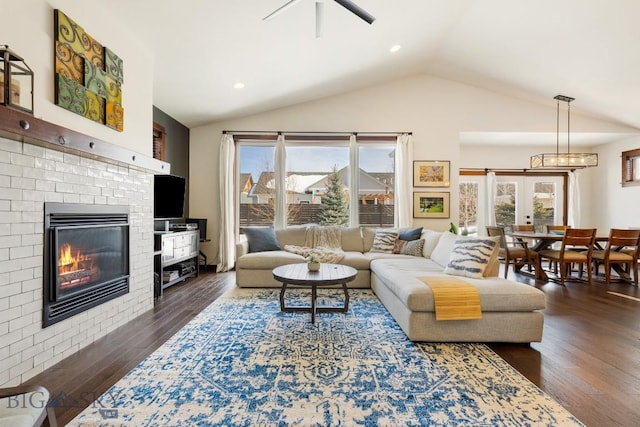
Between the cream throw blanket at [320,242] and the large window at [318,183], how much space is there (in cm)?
86

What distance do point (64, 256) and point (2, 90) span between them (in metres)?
1.16

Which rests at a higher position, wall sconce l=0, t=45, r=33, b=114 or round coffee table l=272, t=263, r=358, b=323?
wall sconce l=0, t=45, r=33, b=114

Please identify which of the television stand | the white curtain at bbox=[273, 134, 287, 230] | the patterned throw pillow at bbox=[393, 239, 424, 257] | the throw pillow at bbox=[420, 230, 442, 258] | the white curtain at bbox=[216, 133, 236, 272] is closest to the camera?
the television stand

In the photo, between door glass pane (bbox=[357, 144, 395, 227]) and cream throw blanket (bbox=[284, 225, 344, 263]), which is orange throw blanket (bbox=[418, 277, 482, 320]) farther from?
door glass pane (bbox=[357, 144, 395, 227])

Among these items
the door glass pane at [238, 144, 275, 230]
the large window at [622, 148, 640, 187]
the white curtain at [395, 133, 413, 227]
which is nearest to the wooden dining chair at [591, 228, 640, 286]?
the large window at [622, 148, 640, 187]

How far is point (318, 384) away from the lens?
1.93 m

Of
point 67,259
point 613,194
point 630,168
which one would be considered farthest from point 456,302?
point 613,194

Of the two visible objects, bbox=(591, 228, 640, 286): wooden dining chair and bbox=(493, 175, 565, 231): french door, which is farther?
bbox=(493, 175, 565, 231): french door

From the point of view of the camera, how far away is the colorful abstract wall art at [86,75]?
2242 mm

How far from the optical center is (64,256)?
236cm

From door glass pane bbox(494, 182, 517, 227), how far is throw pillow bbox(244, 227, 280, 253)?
17.7 ft

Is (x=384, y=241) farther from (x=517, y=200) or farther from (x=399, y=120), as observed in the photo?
(x=517, y=200)

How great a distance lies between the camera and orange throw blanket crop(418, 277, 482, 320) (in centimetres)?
247

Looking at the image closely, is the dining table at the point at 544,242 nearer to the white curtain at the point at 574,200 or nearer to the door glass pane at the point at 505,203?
the door glass pane at the point at 505,203
